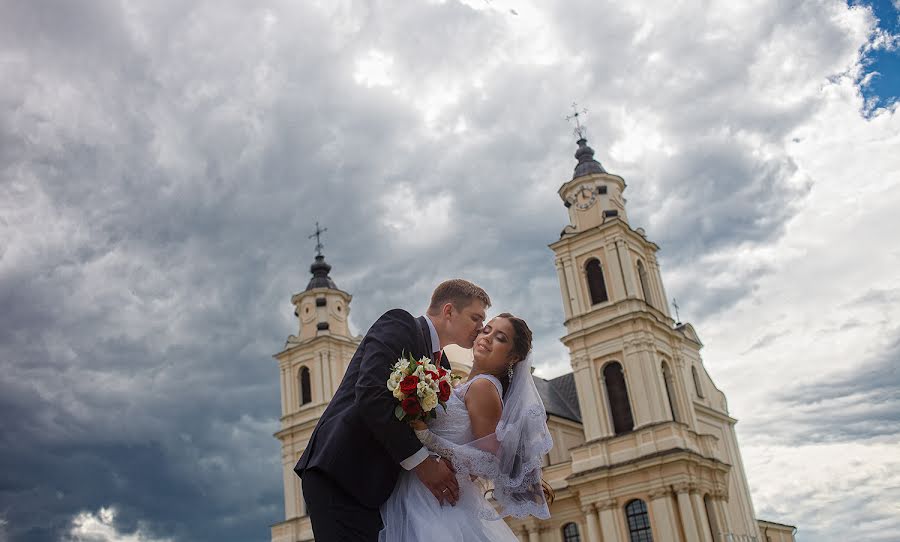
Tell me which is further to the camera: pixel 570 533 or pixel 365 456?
pixel 570 533

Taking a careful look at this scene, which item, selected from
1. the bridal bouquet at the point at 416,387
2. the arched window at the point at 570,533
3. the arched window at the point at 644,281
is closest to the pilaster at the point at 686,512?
the arched window at the point at 570,533

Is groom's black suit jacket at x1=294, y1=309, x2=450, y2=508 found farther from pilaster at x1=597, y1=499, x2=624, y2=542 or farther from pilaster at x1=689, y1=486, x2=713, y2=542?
pilaster at x1=597, y1=499, x2=624, y2=542

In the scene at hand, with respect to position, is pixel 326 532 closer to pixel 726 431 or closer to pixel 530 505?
pixel 530 505

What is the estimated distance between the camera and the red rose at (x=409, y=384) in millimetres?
4359

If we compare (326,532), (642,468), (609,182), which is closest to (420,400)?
(326,532)

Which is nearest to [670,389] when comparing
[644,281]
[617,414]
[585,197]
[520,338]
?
[617,414]

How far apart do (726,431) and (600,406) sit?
13.2 m

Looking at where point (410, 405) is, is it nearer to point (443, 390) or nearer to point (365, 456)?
point (443, 390)

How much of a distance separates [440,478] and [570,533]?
29975 millimetres

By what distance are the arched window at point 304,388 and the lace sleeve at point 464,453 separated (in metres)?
38.1

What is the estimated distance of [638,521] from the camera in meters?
29.0

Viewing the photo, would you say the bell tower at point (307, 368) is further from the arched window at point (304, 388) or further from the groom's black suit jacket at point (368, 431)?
the groom's black suit jacket at point (368, 431)

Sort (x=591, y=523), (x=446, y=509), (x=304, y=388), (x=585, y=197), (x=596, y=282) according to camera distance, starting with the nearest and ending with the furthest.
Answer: (x=446, y=509), (x=591, y=523), (x=596, y=282), (x=585, y=197), (x=304, y=388)

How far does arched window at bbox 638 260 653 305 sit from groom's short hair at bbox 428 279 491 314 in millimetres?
29879
